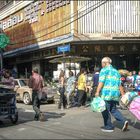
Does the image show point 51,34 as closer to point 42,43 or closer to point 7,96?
point 42,43

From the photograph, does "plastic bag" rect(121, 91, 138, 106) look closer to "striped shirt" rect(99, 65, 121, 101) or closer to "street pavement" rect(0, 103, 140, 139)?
"striped shirt" rect(99, 65, 121, 101)

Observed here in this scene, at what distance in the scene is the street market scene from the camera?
12.1 metres

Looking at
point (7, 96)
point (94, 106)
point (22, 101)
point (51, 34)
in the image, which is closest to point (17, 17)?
point (51, 34)

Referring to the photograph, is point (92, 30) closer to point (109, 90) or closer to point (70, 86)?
point (70, 86)

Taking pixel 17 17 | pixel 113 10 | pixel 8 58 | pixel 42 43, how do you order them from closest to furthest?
pixel 113 10 → pixel 42 43 → pixel 17 17 → pixel 8 58

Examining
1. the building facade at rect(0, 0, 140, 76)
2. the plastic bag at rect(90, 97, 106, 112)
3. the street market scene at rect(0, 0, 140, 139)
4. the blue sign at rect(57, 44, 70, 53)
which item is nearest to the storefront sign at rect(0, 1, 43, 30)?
the street market scene at rect(0, 0, 140, 139)

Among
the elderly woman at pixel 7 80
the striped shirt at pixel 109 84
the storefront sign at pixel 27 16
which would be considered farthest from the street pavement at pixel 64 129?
the storefront sign at pixel 27 16

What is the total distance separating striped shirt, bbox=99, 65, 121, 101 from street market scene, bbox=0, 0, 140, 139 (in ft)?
0.08

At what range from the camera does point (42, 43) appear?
31672 millimetres

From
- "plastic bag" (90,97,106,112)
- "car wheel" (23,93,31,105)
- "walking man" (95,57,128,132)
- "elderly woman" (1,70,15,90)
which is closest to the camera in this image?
"plastic bag" (90,97,106,112)

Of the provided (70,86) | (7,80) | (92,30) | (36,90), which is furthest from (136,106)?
(92,30)

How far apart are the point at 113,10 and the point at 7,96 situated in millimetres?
16427

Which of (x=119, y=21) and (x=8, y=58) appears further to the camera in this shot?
(x=8, y=58)

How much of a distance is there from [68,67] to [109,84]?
16205 millimetres
